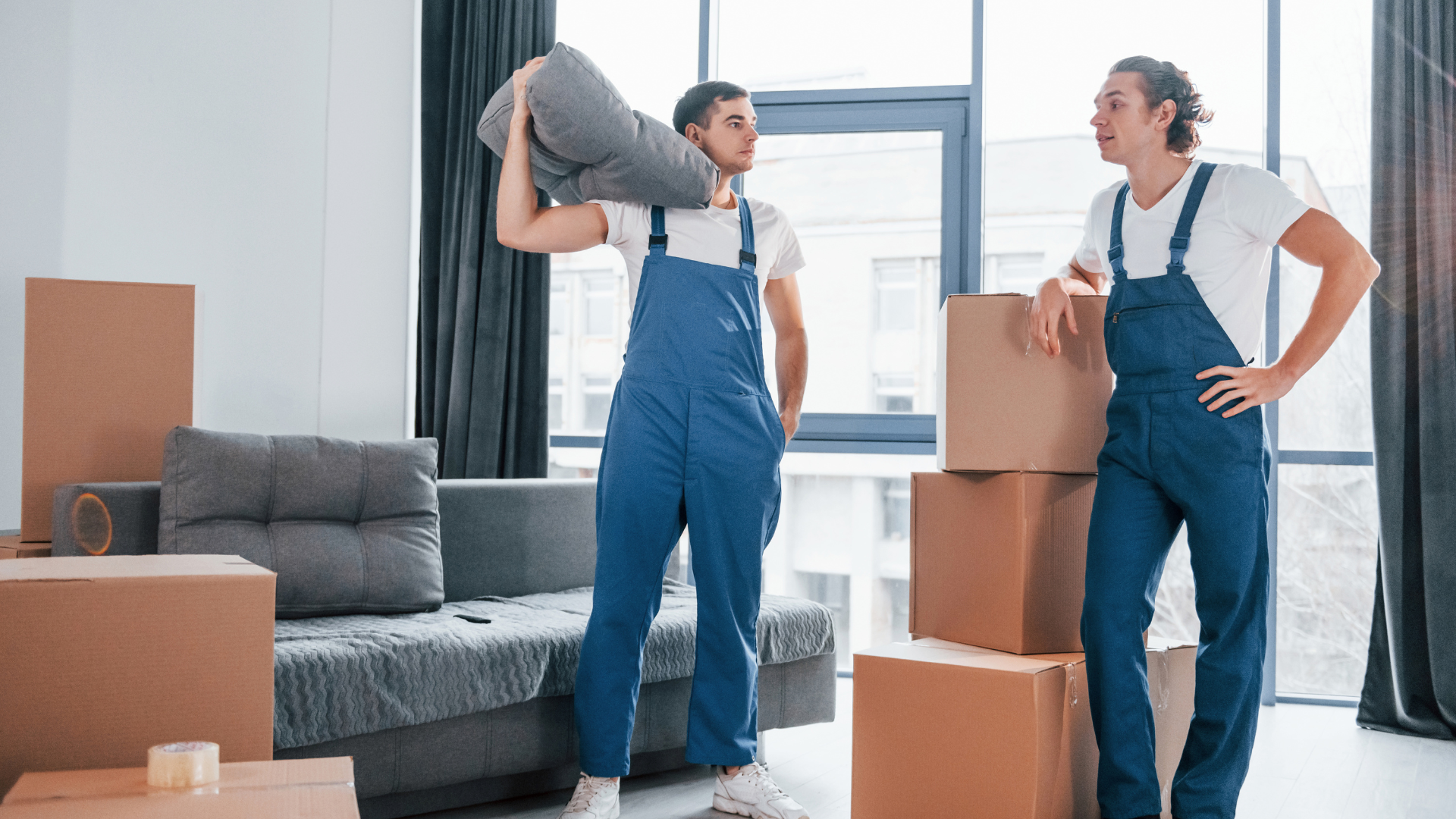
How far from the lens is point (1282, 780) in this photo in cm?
254

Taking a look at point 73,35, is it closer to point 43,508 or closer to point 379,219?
point 379,219

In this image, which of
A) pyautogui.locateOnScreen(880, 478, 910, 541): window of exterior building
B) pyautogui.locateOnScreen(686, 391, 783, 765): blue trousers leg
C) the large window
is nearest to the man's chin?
pyautogui.locateOnScreen(686, 391, 783, 765): blue trousers leg

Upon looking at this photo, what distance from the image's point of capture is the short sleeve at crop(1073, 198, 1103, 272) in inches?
82.4

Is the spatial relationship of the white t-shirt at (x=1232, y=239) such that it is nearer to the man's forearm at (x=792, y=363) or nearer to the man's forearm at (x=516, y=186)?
the man's forearm at (x=792, y=363)

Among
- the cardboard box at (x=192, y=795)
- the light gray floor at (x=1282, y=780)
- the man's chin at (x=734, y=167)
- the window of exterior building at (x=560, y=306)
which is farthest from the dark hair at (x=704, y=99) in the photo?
the window of exterior building at (x=560, y=306)

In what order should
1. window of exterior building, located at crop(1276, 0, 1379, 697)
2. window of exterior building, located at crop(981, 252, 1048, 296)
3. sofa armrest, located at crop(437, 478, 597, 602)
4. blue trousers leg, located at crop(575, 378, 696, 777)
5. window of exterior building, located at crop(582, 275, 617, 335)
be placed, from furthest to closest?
window of exterior building, located at crop(582, 275, 617, 335) < window of exterior building, located at crop(981, 252, 1048, 296) < window of exterior building, located at crop(1276, 0, 1379, 697) < sofa armrest, located at crop(437, 478, 597, 602) < blue trousers leg, located at crop(575, 378, 696, 777)

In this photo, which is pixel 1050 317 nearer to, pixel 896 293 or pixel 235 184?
pixel 896 293

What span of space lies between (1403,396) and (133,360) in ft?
11.1

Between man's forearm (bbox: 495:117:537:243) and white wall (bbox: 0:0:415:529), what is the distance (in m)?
0.92

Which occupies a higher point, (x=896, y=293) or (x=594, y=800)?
(x=896, y=293)

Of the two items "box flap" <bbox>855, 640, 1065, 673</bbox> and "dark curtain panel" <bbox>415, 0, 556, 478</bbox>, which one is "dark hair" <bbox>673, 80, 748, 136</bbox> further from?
"dark curtain panel" <bbox>415, 0, 556, 478</bbox>

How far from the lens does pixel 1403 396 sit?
10.4ft

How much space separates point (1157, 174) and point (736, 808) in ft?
4.73

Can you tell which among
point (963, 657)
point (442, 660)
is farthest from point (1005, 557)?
point (442, 660)
